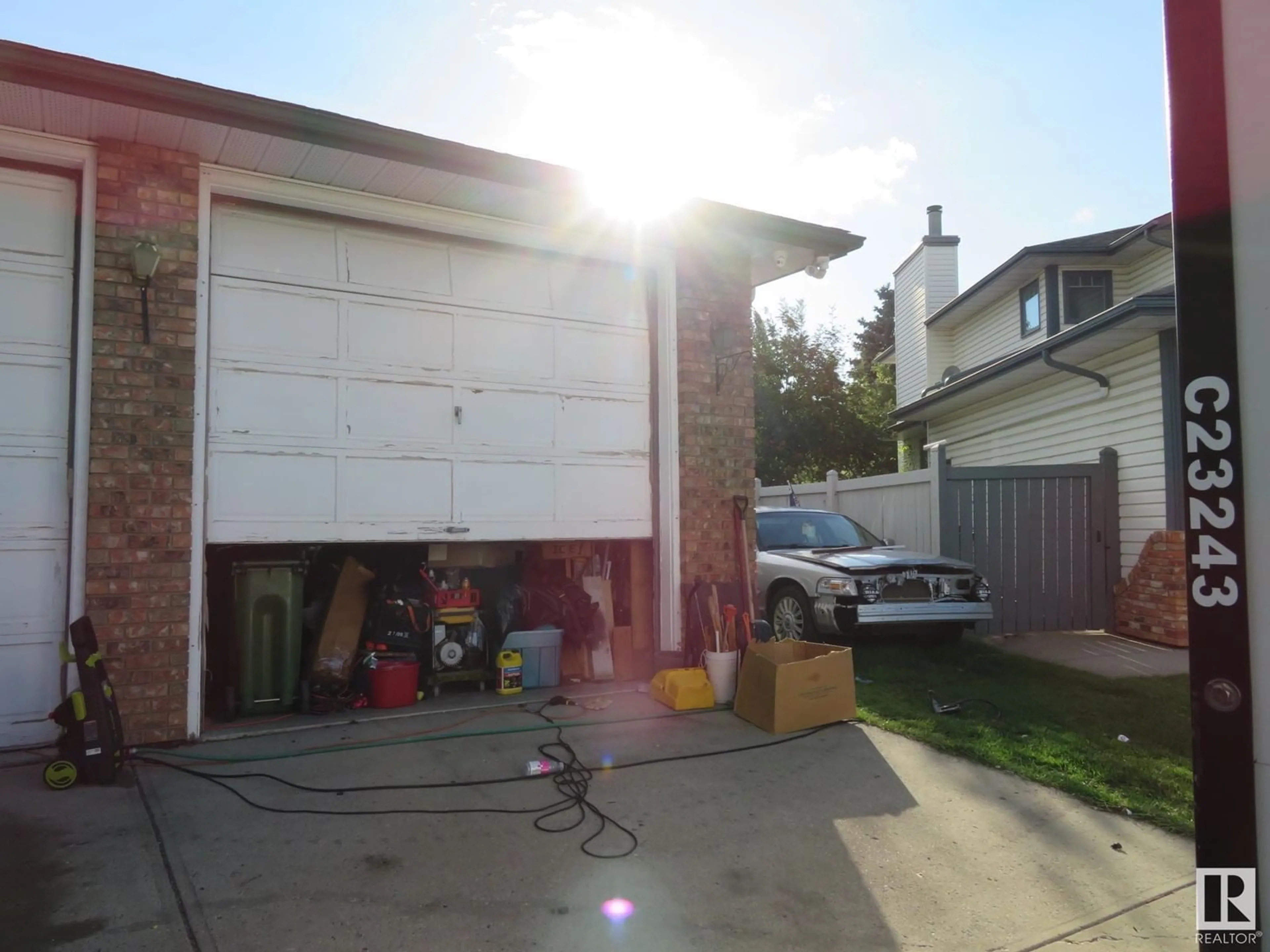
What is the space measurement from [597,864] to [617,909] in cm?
37

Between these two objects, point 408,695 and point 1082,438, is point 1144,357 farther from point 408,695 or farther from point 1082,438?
point 408,695

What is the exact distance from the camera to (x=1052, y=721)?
18.0 feet

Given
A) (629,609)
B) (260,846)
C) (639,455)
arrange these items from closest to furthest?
(260,846)
(639,455)
(629,609)

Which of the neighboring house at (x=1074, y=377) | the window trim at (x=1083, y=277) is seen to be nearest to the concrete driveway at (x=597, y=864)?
the neighboring house at (x=1074, y=377)

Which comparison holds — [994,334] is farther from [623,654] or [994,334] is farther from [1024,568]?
[623,654]

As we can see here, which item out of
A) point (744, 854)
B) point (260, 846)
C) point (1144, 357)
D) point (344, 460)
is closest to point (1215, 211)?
point (744, 854)

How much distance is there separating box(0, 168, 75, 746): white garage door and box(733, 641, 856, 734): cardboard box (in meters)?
4.25

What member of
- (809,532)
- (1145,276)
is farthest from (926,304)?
(809,532)

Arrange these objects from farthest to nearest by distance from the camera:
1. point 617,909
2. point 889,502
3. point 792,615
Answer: point 889,502 → point 792,615 → point 617,909

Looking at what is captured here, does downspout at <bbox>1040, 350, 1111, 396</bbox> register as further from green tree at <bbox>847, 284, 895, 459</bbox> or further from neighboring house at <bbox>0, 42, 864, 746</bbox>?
green tree at <bbox>847, 284, 895, 459</bbox>

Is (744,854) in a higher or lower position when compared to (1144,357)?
lower

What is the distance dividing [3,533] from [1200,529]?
5580mm

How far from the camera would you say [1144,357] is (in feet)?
30.0

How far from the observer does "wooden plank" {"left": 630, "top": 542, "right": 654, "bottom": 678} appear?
263 inches
